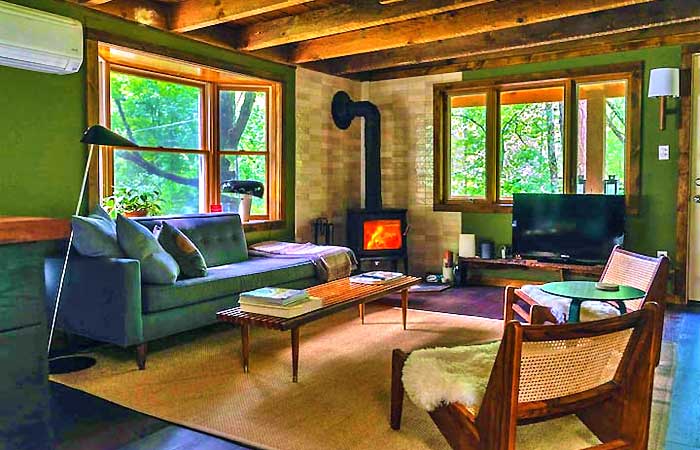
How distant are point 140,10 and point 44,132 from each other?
1224mm

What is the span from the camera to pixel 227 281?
4301 millimetres

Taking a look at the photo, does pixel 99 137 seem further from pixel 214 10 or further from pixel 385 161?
pixel 385 161

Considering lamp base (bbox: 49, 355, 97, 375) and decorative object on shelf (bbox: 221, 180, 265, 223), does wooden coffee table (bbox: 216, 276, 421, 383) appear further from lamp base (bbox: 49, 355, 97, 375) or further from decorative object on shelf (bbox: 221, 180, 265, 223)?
decorative object on shelf (bbox: 221, 180, 265, 223)

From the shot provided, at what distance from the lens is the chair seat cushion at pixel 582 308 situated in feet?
11.3

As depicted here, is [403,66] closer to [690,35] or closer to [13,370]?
[690,35]

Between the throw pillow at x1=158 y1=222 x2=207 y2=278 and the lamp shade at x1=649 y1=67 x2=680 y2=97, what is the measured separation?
4.09m

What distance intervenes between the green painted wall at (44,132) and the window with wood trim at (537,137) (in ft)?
11.7

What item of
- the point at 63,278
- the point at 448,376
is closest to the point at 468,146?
the point at 63,278

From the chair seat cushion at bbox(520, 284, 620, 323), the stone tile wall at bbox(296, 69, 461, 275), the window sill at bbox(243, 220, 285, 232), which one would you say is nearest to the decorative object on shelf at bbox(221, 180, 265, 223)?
the window sill at bbox(243, 220, 285, 232)

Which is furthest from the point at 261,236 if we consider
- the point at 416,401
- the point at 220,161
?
the point at 416,401

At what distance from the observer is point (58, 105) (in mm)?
4285

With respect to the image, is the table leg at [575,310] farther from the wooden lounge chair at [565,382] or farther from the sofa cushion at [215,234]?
the sofa cushion at [215,234]

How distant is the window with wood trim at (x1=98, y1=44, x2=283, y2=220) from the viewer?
16.8ft

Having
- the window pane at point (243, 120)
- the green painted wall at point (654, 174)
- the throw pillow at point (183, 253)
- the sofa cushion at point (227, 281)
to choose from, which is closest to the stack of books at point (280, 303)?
the sofa cushion at point (227, 281)
